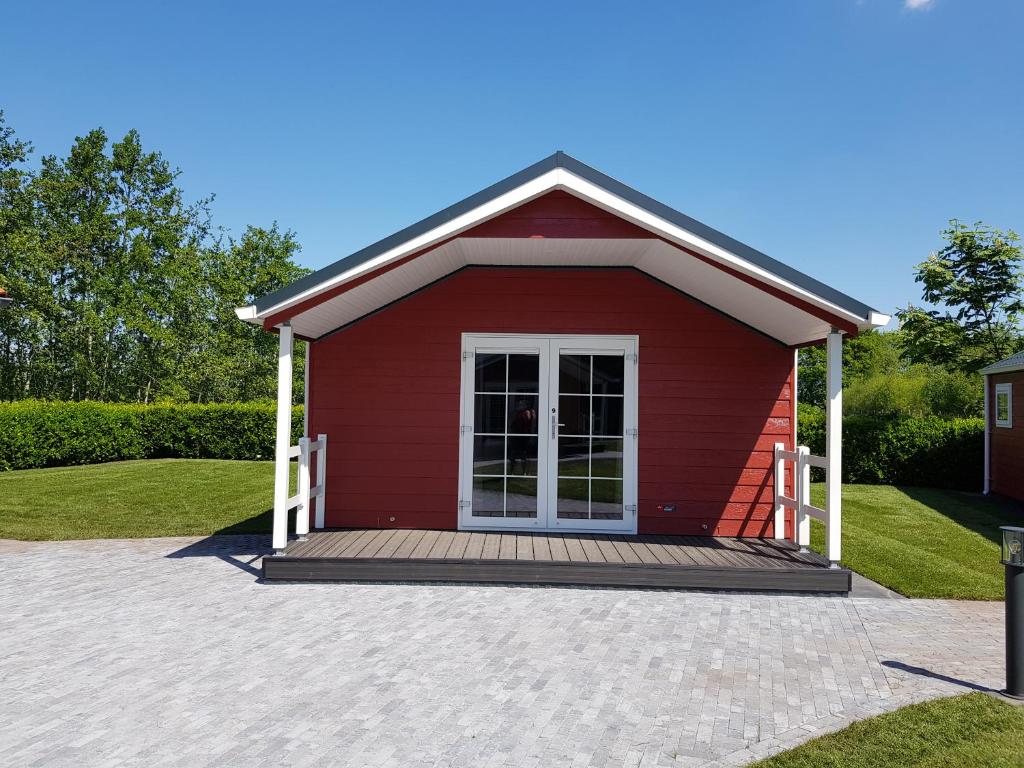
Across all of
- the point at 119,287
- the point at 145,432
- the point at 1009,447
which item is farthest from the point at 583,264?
the point at 119,287

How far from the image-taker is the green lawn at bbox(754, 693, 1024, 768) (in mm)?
2830

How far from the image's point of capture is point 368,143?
52.1 feet

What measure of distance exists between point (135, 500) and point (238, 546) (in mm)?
3855

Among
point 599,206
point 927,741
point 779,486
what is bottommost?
point 927,741

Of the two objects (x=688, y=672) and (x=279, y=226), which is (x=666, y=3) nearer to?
(x=688, y=672)

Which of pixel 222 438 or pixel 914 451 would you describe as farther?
pixel 222 438

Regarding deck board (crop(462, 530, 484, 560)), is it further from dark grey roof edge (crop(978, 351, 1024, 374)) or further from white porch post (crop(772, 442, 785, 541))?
dark grey roof edge (crop(978, 351, 1024, 374))

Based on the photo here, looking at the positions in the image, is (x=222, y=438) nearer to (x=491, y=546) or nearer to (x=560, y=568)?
(x=491, y=546)

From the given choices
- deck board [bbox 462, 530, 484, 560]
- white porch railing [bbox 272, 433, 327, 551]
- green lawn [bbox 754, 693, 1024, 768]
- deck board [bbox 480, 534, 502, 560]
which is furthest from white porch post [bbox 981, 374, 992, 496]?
white porch railing [bbox 272, 433, 327, 551]

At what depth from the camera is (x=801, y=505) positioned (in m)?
6.32

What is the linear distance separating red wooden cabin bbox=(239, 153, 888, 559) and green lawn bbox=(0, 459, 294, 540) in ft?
8.27

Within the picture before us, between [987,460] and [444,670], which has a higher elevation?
[987,460]

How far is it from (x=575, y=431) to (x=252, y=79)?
541 inches

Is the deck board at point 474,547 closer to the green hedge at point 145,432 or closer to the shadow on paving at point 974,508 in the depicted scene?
the shadow on paving at point 974,508
